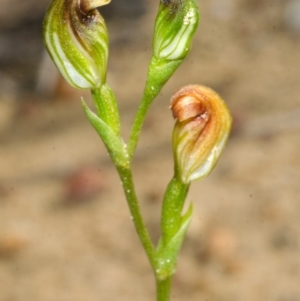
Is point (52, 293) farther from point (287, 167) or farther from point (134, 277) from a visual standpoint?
point (287, 167)

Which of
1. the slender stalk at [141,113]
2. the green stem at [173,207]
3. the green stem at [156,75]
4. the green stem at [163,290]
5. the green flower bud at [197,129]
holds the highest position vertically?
the green stem at [156,75]

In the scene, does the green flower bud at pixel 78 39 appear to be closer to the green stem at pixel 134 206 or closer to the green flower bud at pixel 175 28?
the green flower bud at pixel 175 28

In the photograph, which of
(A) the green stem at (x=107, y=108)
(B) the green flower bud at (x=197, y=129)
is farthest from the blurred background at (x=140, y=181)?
(A) the green stem at (x=107, y=108)

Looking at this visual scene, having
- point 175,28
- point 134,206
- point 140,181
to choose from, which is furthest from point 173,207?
point 140,181

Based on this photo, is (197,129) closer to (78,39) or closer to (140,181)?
(78,39)

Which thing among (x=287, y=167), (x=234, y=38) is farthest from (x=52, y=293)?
(x=234, y=38)

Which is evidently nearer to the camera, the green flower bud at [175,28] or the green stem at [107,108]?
the green flower bud at [175,28]
